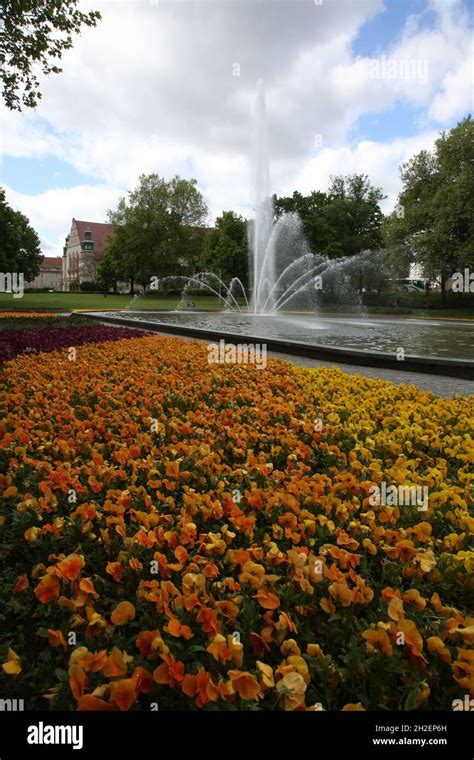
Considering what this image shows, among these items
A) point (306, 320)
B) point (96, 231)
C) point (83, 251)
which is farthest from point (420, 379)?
point (96, 231)

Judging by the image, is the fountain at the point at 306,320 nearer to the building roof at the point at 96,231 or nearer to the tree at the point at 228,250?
the tree at the point at 228,250

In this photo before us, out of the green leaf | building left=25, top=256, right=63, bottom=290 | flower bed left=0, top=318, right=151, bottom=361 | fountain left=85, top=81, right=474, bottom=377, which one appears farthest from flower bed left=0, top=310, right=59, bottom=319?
building left=25, top=256, right=63, bottom=290

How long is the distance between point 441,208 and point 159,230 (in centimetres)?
3510

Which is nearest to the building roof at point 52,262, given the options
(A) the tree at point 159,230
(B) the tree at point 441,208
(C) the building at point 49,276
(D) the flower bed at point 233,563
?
(C) the building at point 49,276

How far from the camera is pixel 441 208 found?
34.9 m

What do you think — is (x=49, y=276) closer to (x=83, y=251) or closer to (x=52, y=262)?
(x=52, y=262)

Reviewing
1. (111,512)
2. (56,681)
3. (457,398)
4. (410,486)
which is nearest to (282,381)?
(457,398)

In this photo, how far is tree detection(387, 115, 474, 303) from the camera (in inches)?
1337

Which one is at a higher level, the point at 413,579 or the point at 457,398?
the point at 457,398

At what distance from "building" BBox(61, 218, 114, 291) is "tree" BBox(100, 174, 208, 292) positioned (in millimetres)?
44770

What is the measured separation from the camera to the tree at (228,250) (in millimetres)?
54438

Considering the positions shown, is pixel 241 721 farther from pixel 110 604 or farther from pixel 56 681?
pixel 110 604

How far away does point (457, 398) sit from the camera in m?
6.01

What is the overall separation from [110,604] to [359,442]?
2.60m
